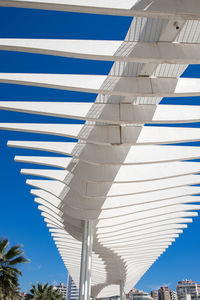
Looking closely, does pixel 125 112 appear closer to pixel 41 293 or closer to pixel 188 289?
pixel 41 293

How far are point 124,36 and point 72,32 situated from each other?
1.39m

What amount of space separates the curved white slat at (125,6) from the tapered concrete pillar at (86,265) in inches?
553

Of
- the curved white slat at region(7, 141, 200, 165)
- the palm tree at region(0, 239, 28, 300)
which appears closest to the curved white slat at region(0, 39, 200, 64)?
the curved white slat at region(7, 141, 200, 165)

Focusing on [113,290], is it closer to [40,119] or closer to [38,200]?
[38,200]

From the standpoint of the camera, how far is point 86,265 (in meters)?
16.6

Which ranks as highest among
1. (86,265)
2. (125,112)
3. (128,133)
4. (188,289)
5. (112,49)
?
(125,112)

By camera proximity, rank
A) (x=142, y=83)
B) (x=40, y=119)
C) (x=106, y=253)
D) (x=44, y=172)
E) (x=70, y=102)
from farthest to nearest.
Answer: (x=106, y=253), (x=44, y=172), (x=40, y=119), (x=70, y=102), (x=142, y=83)

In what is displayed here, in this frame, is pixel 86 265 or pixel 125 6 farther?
pixel 86 265

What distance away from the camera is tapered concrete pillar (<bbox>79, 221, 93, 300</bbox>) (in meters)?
16.0

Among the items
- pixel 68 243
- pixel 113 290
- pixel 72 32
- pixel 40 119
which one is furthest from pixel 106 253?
pixel 113 290

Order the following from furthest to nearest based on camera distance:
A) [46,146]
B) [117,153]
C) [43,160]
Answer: [43,160] → [117,153] → [46,146]

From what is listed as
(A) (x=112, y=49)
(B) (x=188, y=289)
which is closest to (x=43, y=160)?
(A) (x=112, y=49)

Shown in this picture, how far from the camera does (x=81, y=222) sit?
66.4 ft

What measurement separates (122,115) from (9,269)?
45.1 feet
